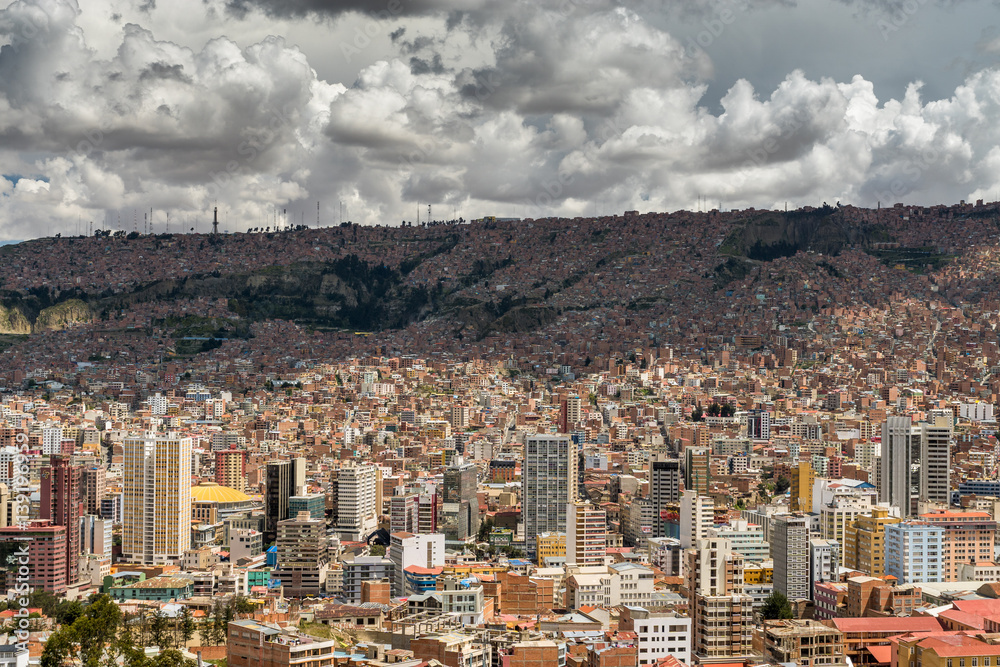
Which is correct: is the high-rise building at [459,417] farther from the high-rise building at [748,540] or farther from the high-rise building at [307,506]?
the high-rise building at [748,540]

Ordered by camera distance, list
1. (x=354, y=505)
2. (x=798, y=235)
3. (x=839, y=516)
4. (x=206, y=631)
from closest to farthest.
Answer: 1. (x=206, y=631)
2. (x=839, y=516)
3. (x=354, y=505)
4. (x=798, y=235)

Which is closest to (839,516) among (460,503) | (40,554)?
(460,503)

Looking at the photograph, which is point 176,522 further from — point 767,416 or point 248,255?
point 248,255

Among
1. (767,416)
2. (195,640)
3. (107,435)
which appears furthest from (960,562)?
(107,435)

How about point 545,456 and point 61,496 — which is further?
point 545,456

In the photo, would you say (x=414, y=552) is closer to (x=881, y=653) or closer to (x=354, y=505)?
(x=354, y=505)
